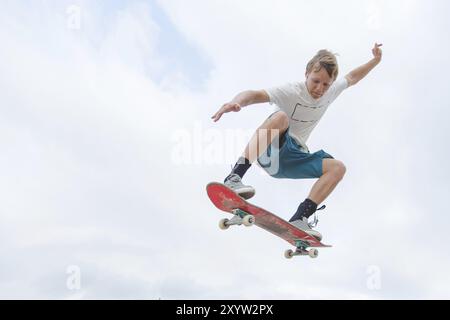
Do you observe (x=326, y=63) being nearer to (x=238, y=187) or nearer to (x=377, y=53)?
(x=377, y=53)

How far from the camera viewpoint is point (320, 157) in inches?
445

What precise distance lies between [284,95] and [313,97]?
2.00 feet

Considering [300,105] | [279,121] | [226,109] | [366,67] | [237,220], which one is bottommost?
[237,220]

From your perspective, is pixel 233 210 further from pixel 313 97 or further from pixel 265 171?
pixel 313 97

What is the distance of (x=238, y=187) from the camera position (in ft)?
33.0

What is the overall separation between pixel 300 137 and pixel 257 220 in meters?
1.79

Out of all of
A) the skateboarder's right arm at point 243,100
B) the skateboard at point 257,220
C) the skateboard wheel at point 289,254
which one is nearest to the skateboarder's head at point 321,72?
the skateboarder's right arm at point 243,100

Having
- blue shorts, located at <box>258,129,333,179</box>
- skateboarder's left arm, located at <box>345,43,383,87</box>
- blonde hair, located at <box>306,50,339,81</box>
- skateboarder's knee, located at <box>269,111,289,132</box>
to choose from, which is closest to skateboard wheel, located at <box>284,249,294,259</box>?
blue shorts, located at <box>258,129,333,179</box>

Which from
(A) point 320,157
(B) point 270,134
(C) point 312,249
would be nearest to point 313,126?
(A) point 320,157

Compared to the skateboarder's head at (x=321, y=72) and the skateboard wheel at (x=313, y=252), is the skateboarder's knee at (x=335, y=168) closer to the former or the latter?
the skateboarder's head at (x=321, y=72)

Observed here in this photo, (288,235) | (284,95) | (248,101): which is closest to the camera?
(248,101)

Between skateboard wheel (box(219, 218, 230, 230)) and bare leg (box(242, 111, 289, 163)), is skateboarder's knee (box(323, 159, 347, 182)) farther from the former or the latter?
skateboard wheel (box(219, 218, 230, 230))

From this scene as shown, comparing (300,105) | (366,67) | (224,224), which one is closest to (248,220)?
(224,224)

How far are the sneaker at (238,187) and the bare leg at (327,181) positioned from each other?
1.59 metres
